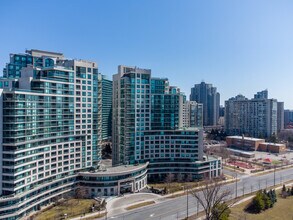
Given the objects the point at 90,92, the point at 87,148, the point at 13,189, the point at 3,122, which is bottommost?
the point at 13,189

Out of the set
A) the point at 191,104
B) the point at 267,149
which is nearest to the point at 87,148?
the point at 191,104

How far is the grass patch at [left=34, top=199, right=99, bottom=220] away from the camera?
177ft

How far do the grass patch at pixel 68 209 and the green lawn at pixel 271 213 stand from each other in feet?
105

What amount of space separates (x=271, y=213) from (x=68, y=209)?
148 feet

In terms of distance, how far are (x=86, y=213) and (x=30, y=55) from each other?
195 ft

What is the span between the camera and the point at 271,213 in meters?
55.3

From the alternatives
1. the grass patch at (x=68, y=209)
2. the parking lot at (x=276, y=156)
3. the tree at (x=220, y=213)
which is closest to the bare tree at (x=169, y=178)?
the grass patch at (x=68, y=209)

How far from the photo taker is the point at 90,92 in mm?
69875

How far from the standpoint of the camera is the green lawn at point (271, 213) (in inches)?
2093

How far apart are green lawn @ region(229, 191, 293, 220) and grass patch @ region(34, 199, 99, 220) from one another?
32060 mm

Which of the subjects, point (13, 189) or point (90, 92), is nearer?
point (13, 189)

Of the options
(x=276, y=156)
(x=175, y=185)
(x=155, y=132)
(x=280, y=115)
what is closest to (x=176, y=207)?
(x=175, y=185)

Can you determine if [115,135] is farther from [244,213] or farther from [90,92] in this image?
[244,213]

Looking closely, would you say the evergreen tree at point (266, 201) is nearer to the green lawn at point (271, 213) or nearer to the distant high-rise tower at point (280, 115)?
the green lawn at point (271, 213)
